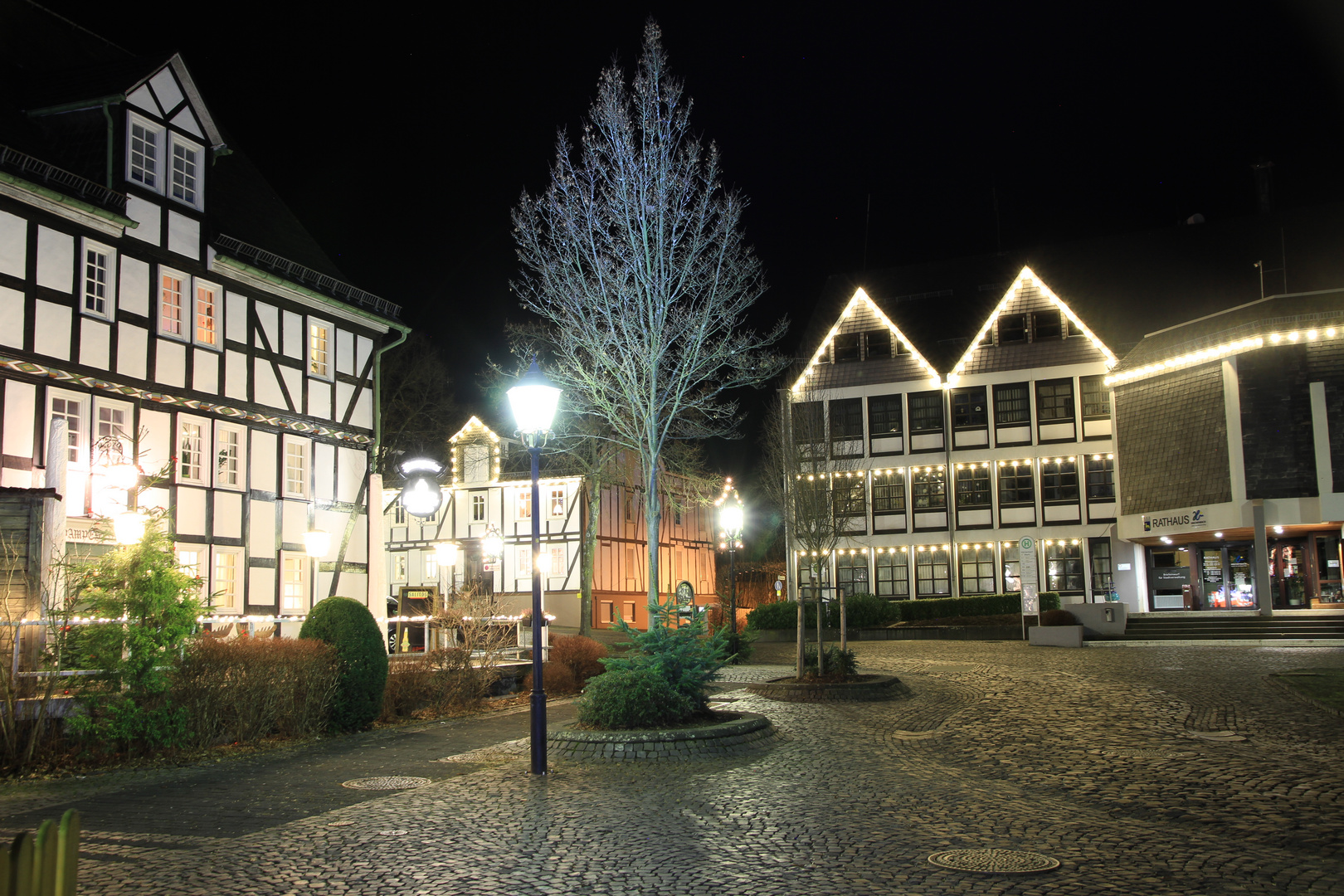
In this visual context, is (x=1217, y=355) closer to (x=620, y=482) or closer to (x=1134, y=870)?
(x=620, y=482)

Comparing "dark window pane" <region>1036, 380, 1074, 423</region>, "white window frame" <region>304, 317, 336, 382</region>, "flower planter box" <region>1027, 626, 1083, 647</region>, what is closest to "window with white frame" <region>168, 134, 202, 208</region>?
"white window frame" <region>304, 317, 336, 382</region>

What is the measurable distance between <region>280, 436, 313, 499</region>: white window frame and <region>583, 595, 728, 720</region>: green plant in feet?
47.2

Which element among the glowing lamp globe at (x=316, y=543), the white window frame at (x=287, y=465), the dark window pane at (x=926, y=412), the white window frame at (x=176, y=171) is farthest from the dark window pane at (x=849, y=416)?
the white window frame at (x=176, y=171)

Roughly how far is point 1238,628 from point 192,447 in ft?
88.1

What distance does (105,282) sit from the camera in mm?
21094

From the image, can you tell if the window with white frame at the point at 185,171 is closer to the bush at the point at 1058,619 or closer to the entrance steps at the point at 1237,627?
the bush at the point at 1058,619

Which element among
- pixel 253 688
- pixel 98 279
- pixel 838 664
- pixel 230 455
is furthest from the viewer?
pixel 230 455

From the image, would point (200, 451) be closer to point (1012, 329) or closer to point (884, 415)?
point (884, 415)

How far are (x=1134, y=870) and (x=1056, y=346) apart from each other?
36.1 m

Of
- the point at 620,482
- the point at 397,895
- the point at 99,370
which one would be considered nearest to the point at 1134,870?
the point at 397,895

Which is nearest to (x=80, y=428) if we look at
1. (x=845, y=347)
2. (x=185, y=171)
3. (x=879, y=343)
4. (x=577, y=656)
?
(x=185, y=171)

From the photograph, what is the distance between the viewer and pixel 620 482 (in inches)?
1674

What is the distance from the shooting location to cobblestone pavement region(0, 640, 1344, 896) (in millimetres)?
6980

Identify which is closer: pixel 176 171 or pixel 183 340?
pixel 183 340
